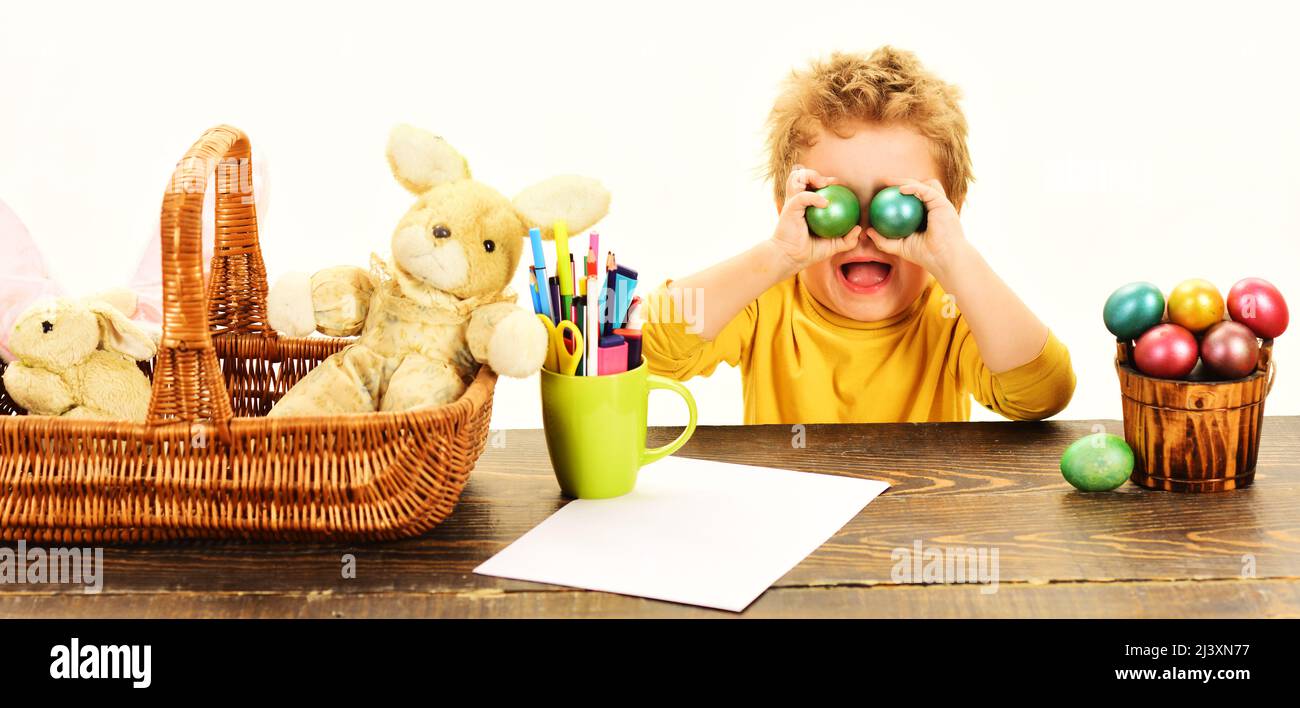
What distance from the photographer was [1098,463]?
1034 millimetres

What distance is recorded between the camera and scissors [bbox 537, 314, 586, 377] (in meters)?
1.02

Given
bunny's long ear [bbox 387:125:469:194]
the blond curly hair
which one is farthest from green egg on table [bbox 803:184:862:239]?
bunny's long ear [bbox 387:125:469:194]

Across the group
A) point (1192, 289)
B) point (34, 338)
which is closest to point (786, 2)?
point (1192, 289)

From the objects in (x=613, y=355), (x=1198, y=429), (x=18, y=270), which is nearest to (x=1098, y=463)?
(x=1198, y=429)

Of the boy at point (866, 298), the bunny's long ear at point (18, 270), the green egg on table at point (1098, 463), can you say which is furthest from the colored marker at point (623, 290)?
the bunny's long ear at point (18, 270)

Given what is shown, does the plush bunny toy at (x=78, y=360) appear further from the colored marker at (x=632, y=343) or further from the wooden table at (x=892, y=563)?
the colored marker at (x=632, y=343)

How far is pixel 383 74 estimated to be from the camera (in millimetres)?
2357

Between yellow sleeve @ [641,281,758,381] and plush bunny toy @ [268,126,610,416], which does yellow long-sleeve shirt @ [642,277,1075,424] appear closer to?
yellow sleeve @ [641,281,758,381]

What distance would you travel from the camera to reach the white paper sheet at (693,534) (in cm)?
88

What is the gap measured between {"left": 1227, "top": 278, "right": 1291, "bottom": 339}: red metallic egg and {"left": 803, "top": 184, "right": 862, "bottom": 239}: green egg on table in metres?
0.41

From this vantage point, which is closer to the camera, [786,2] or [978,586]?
[978,586]
